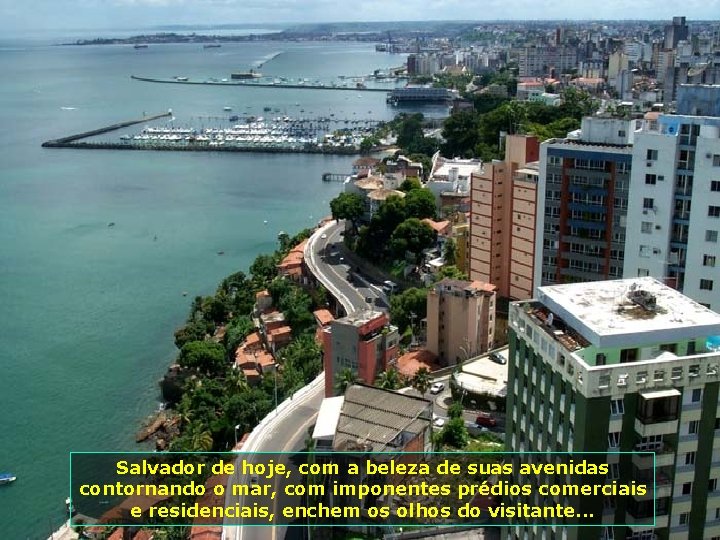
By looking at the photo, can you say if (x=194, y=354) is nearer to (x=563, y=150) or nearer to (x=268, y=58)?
(x=563, y=150)

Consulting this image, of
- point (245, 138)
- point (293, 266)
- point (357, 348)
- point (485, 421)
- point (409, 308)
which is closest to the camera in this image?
point (485, 421)

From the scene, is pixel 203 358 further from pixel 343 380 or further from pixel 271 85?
pixel 271 85

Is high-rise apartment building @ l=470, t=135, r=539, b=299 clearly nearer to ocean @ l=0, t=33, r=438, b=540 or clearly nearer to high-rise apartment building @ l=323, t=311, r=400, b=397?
high-rise apartment building @ l=323, t=311, r=400, b=397

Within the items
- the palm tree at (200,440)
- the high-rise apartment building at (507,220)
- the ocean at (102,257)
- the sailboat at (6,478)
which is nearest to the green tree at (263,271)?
the ocean at (102,257)

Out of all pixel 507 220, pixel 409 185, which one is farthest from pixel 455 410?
pixel 409 185

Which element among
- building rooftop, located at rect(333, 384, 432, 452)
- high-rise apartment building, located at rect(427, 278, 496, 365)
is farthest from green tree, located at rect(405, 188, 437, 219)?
building rooftop, located at rect(333, 384, 432, 452)
